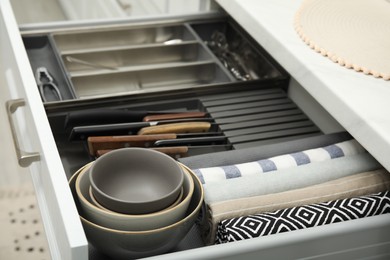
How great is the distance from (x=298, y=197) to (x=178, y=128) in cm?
30

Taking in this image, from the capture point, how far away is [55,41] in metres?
1.35

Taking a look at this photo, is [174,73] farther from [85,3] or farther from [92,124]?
[85,3]

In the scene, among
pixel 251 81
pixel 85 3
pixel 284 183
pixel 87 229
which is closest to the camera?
pixel 87 229

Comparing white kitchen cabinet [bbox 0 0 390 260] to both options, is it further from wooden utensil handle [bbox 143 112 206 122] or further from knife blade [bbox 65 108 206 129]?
wooden utensil handle [bbox 143 112 206 122]

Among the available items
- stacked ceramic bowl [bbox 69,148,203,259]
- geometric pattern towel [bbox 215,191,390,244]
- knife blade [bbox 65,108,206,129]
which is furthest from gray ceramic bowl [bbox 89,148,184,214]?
knife blade [bbox 65,108,206,129]

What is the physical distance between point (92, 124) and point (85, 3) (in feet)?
4.69

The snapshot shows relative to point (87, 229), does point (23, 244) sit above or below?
below

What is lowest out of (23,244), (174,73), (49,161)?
(23,244)

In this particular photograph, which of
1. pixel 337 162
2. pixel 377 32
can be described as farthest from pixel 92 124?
pixel 377 32

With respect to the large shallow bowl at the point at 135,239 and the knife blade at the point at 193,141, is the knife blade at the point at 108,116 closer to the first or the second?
the knife blade at the point at 193,141

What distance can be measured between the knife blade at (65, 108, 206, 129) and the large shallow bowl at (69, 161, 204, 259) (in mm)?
283

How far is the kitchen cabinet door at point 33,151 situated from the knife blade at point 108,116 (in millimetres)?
86

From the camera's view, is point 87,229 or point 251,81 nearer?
point 87,229

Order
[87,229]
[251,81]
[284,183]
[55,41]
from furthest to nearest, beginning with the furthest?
1. [55,41]
2. [251,81]
3. [284,183]
4. [87,229]
